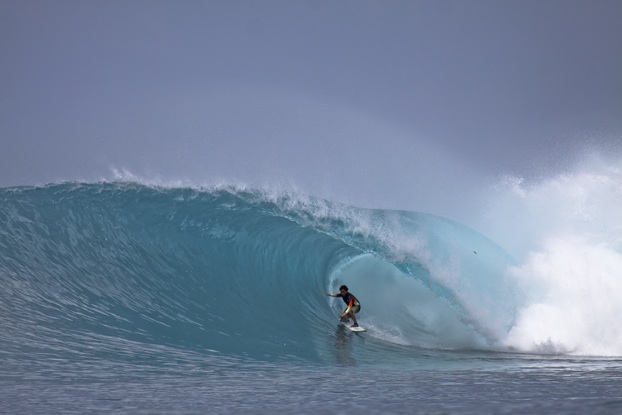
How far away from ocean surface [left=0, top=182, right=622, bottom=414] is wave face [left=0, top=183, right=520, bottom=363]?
1.6 inches

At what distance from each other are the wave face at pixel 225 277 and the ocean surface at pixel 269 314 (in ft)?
0.14

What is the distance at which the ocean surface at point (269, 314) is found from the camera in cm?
399

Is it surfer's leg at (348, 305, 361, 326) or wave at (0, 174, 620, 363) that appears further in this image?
surfer's leg at (348, 305, 361, 326)

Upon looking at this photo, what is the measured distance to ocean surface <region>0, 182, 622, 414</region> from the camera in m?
3.99

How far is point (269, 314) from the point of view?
9.16 meters

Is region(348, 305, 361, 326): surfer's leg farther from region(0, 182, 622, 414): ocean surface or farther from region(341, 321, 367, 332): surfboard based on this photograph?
region(0, 182, 622, 414): ocean surface

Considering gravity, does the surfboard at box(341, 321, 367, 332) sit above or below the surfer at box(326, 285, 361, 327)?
below

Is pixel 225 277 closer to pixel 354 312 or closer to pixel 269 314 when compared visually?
pixel 269 314

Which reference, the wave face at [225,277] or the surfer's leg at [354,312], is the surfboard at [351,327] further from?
the wave face at [225,277]

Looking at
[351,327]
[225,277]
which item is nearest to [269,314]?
[351,327]

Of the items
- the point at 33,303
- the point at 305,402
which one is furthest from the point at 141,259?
the point at 305,402

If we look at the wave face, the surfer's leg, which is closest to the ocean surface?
the wave face

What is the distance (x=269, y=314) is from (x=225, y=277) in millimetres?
1640

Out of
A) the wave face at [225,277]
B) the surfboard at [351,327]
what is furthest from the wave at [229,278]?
the surfboard at [351,327]
